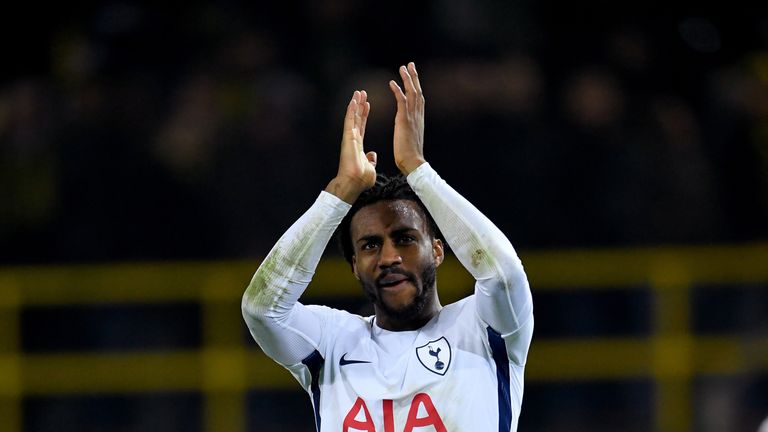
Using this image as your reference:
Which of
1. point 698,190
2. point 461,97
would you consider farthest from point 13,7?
point 698,190

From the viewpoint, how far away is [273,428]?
10.0m

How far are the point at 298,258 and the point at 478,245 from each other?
1.99ft

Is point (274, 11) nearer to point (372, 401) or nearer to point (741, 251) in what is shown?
point (741, 251)

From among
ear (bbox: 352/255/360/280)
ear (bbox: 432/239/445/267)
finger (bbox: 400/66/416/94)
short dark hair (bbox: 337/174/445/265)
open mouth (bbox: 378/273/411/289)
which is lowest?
open mouth (bbox: 378/273/411/289)

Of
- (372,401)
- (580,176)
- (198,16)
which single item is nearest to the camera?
(372,401)

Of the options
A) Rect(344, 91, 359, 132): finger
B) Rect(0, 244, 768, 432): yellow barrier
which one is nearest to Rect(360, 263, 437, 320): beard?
Rect(344, 91, 359, 132): finger

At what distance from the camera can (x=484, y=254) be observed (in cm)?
441

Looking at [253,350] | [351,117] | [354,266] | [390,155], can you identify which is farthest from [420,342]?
[253,350]

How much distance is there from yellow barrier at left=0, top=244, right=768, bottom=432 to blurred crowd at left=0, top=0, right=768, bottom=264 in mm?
170

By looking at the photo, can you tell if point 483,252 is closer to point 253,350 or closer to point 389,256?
point 389,256

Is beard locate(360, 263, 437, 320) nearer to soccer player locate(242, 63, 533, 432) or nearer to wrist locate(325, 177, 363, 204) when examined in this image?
soccer player locate(242, 63, 533, 432)

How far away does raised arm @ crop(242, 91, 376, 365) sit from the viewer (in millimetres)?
4551

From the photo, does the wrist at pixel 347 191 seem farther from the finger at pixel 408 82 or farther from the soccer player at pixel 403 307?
the finger at pixel 408 82

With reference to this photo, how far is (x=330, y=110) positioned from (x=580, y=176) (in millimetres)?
1980
